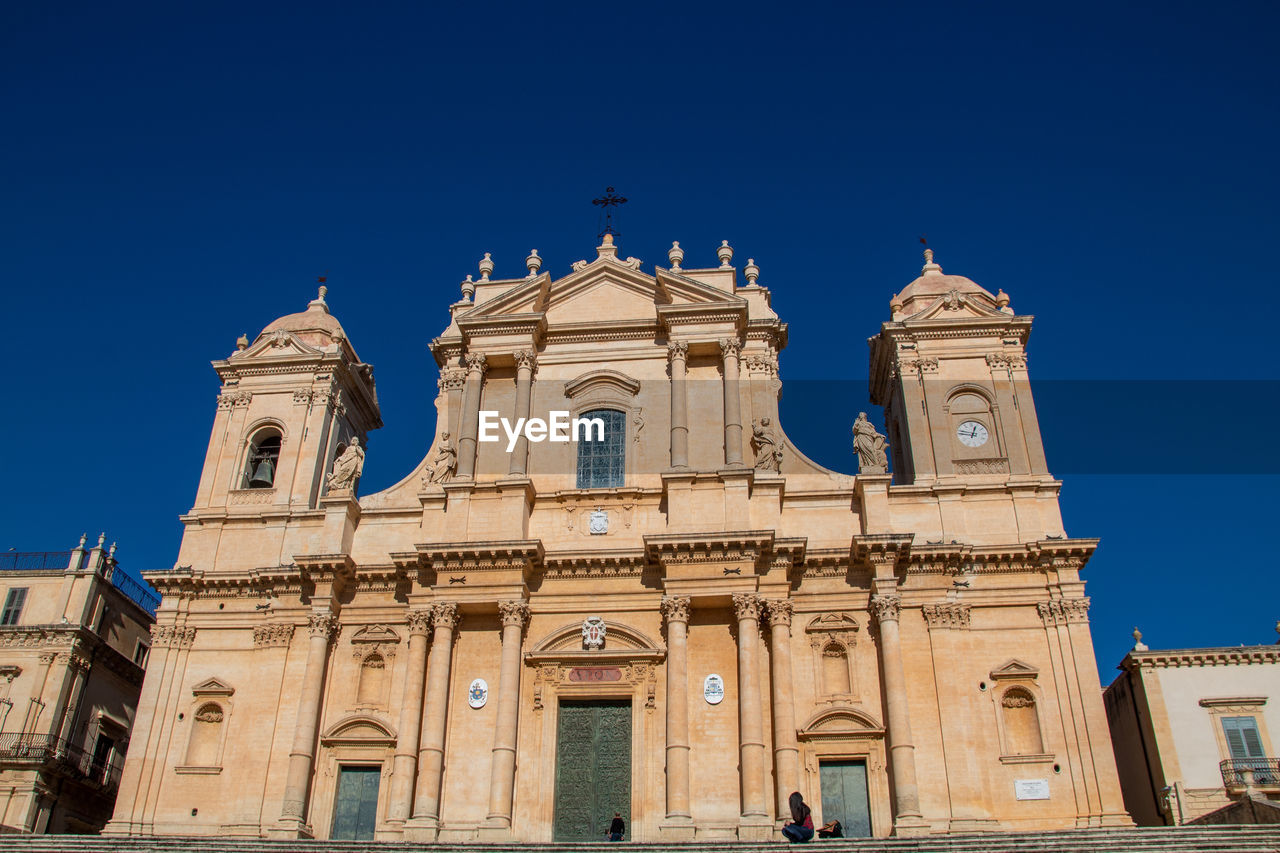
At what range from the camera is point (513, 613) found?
23500 mm

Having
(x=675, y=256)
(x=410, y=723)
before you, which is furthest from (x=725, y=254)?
(x=410, y=723)

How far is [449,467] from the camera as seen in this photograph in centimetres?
2609

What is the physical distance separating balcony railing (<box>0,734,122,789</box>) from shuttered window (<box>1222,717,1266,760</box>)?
99.7 ft

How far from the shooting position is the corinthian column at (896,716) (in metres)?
21.1

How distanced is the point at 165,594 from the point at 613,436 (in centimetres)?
1107

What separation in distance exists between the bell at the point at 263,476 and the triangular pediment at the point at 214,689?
17.7 ft

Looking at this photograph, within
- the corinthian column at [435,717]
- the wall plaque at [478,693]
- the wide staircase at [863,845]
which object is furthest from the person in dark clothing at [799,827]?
the wall plaque at [478,693]

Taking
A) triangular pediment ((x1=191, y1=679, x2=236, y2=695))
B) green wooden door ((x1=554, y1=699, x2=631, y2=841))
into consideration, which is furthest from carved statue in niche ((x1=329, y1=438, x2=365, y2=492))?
green wooden door ((x1=554, y1=699, x2=631, y2=841))

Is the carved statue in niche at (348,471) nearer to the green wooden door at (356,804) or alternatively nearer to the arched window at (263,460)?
the arched window at (263,460)

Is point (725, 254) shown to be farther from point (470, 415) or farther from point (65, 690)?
point (65, 690)

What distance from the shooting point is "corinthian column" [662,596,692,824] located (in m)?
21.3

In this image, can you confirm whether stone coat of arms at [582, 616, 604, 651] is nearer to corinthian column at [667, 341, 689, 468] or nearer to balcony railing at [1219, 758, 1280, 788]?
corinthian column at [667, 341, 689, 468]

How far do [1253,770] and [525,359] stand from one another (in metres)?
20.3

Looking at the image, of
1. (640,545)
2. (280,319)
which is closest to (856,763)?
(640,545)
